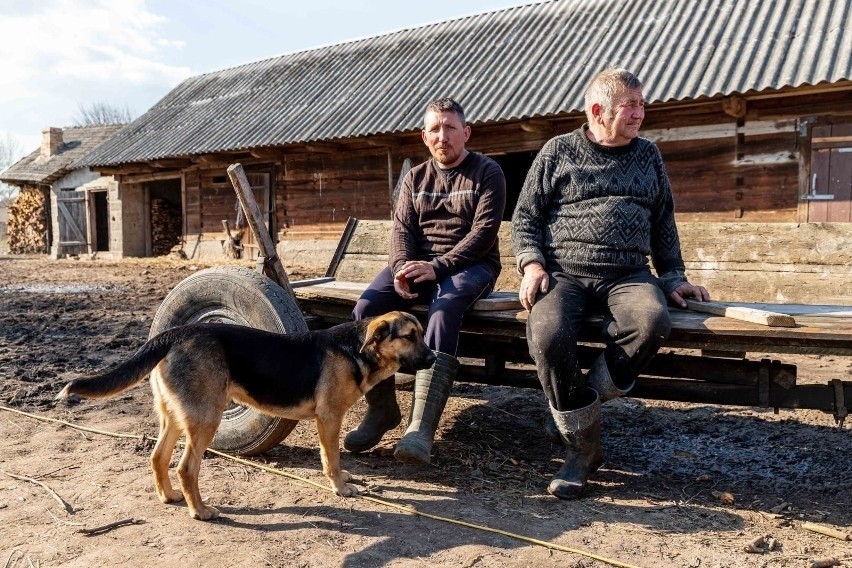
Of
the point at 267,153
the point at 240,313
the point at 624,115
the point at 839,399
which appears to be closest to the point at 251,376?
the point at 240,313

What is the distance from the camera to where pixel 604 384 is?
3.07m

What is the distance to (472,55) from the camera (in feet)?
43.9

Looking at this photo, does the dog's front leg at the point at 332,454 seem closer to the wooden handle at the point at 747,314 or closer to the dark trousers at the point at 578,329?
the dark trousers at the point at 578,329

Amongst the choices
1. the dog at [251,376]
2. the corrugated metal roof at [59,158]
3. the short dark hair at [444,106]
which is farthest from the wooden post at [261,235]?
the corrugated metal roof at [59,158]

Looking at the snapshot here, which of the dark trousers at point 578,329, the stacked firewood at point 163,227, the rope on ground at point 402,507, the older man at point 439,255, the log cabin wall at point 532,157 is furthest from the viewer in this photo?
the stacked firewood at point 163,227

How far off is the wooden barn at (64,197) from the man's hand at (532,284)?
1812 cm

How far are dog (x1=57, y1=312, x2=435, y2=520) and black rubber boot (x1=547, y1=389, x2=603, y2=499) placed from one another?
0.70 metres

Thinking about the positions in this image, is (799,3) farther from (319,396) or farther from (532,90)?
(319,396)

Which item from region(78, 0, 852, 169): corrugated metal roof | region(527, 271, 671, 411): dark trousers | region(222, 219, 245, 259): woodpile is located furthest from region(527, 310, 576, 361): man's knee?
region(222, 219, 245, 259): woodpile

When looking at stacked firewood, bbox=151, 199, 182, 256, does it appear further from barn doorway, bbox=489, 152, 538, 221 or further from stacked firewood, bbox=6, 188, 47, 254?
barn doorway, bbox=489, 152, 538, 221

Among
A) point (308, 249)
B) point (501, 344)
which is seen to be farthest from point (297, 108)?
point (501, 344)

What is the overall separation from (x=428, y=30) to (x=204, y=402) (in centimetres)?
1452

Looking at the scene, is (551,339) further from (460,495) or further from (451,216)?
(451,216)

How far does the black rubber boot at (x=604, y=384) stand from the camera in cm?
307
